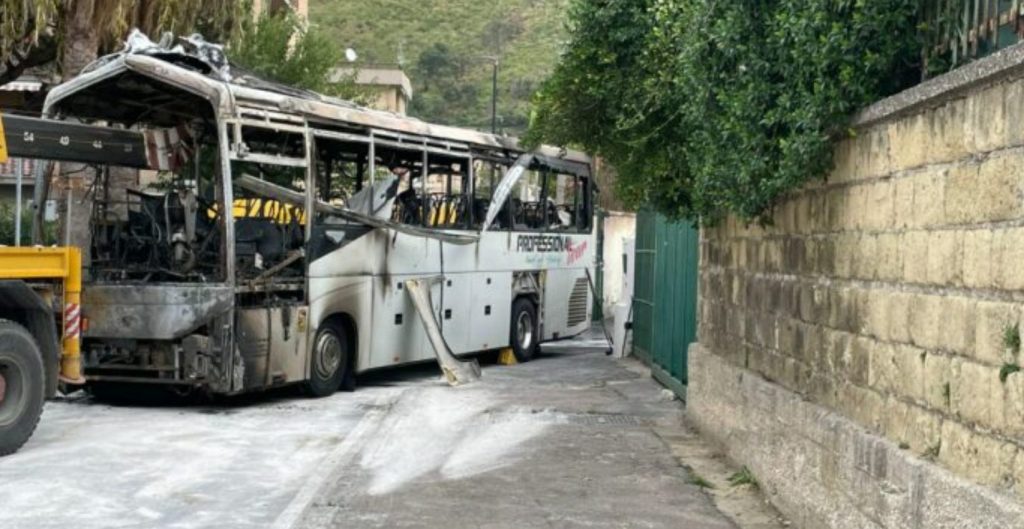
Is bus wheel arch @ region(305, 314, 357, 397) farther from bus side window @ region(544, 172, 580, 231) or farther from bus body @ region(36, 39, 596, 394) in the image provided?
bus side window @ region(544, 172, 580, 231)

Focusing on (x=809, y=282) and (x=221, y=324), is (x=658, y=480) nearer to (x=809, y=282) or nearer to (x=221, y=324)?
(x=809, y=282)

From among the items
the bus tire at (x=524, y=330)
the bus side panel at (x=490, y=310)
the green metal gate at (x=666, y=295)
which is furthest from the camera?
the bus tire at (x=524, y=330)

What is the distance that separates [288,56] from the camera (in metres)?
29.0

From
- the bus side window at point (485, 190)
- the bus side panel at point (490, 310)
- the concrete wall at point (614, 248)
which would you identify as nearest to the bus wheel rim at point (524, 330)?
the bus side panel at point (490, 310)

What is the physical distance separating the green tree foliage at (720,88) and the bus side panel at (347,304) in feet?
10.3

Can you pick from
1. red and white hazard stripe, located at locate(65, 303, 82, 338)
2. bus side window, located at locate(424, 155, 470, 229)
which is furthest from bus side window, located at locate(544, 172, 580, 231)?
red and white hazard stripe, located at locate(65, 303, 82, 338)

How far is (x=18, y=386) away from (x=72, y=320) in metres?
0.91

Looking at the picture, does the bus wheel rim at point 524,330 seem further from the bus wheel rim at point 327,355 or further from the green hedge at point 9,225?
the green hedge at point 9,225

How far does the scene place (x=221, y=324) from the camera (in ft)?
39.5

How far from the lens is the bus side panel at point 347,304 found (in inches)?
534

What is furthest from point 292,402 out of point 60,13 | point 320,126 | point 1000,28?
point 1000,28

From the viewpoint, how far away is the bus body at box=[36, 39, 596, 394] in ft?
39.9

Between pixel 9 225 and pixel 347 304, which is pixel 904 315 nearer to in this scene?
pixel 347 304

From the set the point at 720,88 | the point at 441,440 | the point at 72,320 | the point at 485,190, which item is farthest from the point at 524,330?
the point at 720,88
